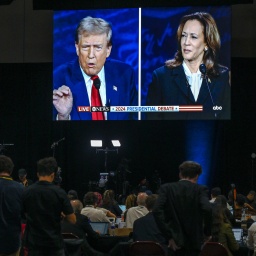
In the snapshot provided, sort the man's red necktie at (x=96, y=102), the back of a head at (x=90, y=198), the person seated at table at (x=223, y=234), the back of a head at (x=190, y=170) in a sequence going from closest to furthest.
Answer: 1. the back of a head at (x=190, y=170)
2. the person seated at table at (x=223, y=234)
3. the back of a head at (x=90, y=198)
4. the man's red necktie at (x=96, y=102)

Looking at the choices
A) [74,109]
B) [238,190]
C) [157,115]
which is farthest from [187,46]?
[238,190]

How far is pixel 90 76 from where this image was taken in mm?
14836

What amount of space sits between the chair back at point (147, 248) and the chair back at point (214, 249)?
392mm

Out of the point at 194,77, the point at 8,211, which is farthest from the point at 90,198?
the point at 194,77

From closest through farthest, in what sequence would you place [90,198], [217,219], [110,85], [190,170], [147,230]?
[190,170], [217,219], [147,230], [90,198], [110,85]

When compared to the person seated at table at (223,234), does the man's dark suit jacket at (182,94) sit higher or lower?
higher

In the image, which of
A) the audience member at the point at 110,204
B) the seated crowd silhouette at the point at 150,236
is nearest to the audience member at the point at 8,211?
the seated crowd silhouette at the point at 150,236

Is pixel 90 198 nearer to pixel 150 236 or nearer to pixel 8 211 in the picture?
pixel 150 236

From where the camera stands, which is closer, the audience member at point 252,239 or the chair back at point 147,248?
the chair back at point 147,248

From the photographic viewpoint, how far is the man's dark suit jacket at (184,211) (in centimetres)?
536

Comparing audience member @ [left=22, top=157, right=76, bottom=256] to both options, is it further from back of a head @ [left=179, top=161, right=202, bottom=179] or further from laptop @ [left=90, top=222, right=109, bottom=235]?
laptop @ [left=90, top=222, right=109, bottom=235]

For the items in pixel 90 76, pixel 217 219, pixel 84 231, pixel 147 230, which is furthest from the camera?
pixel 90 76

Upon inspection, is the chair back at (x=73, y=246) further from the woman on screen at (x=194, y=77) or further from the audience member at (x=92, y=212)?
the woman on screen at (x=194, y=77)

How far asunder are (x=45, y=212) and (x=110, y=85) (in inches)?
376
